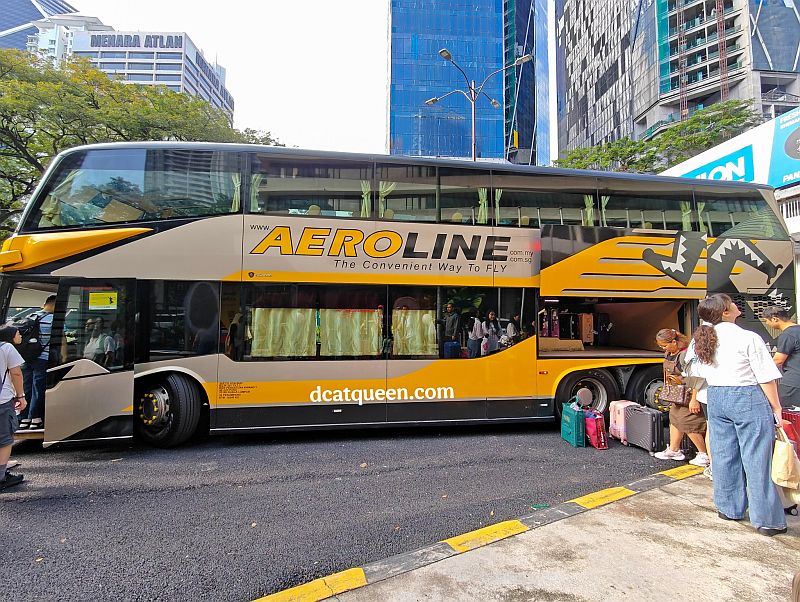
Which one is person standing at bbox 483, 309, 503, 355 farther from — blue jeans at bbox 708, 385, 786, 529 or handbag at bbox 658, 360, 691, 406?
blue jeans at bbox 708, 385, 786, 529

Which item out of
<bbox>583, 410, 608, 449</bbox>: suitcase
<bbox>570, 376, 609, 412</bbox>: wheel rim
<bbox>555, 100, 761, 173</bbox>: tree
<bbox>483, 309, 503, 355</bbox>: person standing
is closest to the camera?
<bbox>583, 410, 608, 449</bbox>: suitcase

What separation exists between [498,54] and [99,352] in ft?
216

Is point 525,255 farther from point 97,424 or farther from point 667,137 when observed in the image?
point 667,137

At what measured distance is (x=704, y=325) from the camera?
3555 mm

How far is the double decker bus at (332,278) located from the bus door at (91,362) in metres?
0.02

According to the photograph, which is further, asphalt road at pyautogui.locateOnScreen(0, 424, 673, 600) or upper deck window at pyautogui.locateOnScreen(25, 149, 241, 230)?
upper deck window at pyautogui.locateOnScreen(25, 149, 241, 230)

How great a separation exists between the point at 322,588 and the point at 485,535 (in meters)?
1.32

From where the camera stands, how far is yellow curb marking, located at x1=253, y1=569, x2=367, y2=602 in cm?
255

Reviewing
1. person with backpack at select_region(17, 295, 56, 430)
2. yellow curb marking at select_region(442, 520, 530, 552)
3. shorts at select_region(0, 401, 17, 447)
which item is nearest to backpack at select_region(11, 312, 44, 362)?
person with backpack at select_region(17, 295, 56, 430)

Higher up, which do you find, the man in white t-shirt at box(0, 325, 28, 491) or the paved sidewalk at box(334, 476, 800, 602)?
the man in white t-shirt at box(0, 325, 28, 491)

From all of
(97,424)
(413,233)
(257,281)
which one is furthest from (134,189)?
(413,233)

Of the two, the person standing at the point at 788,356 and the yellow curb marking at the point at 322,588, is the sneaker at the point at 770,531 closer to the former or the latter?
the person standing at the point at 788,356

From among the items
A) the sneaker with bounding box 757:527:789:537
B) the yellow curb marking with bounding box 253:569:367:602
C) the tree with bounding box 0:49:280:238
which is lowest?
the yellow curb marking with bounding box 253:569:367:602

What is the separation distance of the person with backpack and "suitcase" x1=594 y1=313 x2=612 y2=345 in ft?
29.3
